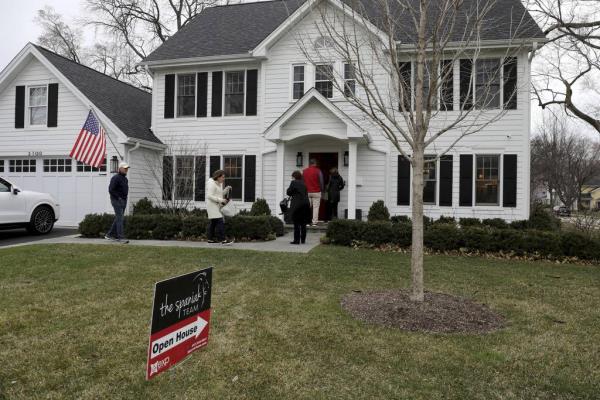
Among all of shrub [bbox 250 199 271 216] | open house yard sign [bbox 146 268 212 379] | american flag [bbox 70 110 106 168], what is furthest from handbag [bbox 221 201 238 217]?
open house yard sign [bbox 146 268 212 379]

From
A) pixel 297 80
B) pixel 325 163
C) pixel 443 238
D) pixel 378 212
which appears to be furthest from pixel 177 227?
pixel 443 238

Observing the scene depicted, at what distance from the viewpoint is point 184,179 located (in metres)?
14.4

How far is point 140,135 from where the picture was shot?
48.0ft

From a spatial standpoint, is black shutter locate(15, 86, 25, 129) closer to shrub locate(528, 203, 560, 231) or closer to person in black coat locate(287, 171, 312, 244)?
person in black coat locate(287, 171, 312, 244)

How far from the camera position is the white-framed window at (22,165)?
15547 mm

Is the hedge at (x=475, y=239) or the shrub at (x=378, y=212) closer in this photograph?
the hedge at (x=475, y=239)

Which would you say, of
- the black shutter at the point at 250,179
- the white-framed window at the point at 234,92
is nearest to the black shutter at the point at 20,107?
the white-framed window at the point at 234,92

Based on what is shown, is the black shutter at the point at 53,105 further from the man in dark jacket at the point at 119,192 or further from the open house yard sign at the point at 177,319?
the open house yard sign at the point at 177,319

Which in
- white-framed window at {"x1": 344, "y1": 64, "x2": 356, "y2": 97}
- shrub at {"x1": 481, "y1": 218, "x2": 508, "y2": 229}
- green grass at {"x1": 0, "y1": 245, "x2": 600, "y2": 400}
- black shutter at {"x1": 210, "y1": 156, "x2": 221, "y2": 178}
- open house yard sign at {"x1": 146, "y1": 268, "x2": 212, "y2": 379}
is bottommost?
green grass at {"x1": 0, "y1": 245, "x2": 600, "y2": 400}

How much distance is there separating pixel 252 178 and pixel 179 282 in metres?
11.7

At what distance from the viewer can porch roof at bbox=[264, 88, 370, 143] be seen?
12.2 meters

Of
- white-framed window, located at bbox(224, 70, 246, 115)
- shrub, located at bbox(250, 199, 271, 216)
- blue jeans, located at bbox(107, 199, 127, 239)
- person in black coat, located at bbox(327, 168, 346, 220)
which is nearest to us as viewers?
blue jeans, located at bbox(107, 199, 127, 239)

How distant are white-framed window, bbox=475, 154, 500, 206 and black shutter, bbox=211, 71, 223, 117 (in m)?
8.76

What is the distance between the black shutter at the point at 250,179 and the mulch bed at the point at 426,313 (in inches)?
360
